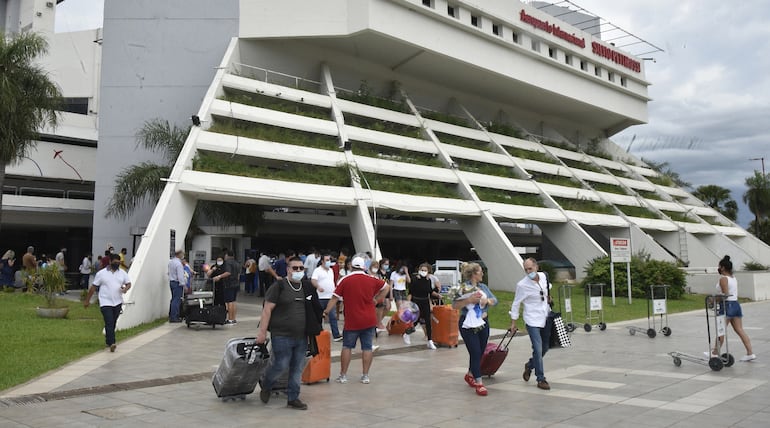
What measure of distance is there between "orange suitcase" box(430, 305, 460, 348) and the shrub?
13.9 m

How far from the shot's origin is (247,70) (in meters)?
29.4

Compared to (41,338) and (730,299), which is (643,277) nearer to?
(730,299)

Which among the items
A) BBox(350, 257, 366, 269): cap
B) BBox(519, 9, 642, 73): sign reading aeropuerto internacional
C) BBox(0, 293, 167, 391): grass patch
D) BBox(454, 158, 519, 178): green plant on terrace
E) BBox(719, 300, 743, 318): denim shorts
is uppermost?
BBox(519, 9, 642, 73): sign reading aeropuerto internacional

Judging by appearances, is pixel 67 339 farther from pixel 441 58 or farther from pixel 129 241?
pixel 441 58

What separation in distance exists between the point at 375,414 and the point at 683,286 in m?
22.7

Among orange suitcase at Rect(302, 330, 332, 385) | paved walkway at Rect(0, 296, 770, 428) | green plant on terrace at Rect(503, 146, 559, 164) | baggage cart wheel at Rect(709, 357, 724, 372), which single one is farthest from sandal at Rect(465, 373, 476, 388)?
green plant on terrace at Rect(503, 146, 559, 164)

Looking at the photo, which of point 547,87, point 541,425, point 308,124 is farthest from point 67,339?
point 547,87

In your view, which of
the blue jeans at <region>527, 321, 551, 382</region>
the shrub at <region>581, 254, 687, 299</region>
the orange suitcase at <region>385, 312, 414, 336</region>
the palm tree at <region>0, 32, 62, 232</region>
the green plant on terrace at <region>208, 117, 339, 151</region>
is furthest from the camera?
the shrub at <region>581, 254, 687, 299</region>

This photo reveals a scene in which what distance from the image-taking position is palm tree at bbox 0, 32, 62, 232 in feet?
67.0

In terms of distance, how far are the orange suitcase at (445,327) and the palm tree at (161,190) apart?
45.6ft

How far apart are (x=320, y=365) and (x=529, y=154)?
31472mm

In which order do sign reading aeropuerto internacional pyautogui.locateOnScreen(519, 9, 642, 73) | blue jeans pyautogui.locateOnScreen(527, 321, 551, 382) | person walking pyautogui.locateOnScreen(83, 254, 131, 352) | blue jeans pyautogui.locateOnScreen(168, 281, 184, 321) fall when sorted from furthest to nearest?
sign reading aeropuerto internacional pyautogui.locateOnScreen(519, 9, 642, 73), blue jeans pyautogui.locateOnScreen(168, 281, 184, 321), person walking pyautogui.locateOnScreen(83, 254, 131, 352), blue jeans pyautogui.locateOnScreen(527, 321, 551, 382)

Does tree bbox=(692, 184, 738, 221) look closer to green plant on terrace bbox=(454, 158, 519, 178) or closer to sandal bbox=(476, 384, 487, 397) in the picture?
green plant on terrace bbox=(454, 158, 519, 178)

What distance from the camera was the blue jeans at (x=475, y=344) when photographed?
7.93m
